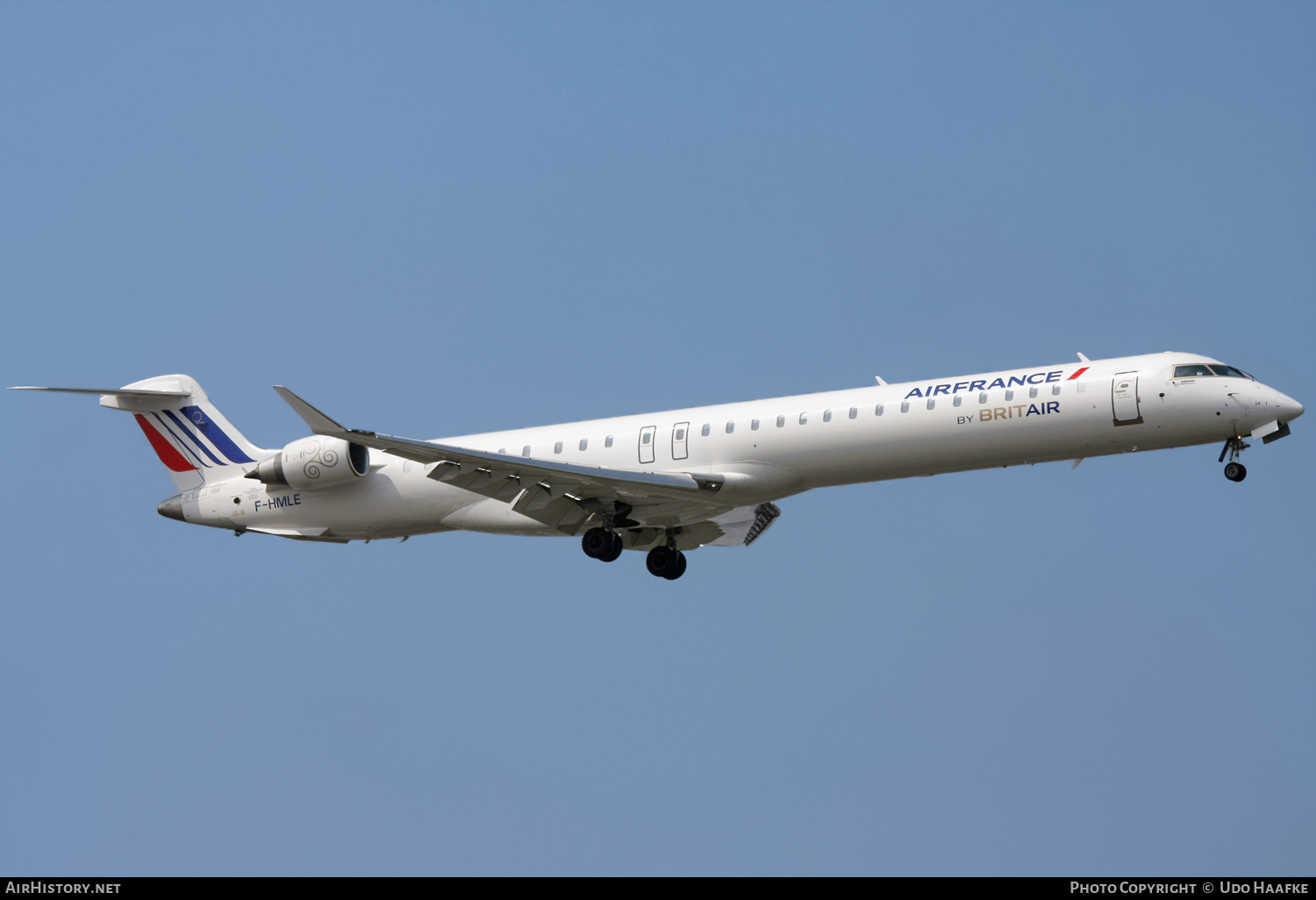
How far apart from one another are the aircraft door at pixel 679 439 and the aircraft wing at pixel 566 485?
546mm

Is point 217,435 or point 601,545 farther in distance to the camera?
point 217,435

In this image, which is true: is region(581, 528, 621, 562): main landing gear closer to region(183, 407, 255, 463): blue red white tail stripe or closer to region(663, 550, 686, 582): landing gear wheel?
region(663, 550, 686, 582): landing gear wheel

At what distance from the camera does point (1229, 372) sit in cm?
2506

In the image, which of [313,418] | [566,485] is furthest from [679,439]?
[313,418]

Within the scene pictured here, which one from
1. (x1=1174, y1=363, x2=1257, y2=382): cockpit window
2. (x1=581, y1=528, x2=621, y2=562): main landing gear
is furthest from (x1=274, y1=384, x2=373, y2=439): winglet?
(x1=1174, y1=363, x2=1257, y2=382): cockpit window

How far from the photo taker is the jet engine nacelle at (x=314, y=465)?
1131 inches

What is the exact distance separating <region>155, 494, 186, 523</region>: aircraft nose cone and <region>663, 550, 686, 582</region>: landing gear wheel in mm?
9482

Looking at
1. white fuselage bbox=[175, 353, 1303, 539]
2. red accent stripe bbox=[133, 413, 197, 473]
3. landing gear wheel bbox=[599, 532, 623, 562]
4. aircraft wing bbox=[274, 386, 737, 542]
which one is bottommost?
landing gear wheel bbox=[599, 532, 623, 562]

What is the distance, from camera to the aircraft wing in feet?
84.2

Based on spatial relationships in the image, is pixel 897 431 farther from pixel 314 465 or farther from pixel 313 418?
pixel 314 465

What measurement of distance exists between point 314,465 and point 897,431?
416 inches

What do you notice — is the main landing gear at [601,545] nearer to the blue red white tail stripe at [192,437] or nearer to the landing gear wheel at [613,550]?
the landing gear wheel at [613,550]

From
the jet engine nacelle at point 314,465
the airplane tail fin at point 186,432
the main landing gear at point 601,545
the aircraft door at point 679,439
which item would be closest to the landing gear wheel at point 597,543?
the main landing gear at point 601,545
